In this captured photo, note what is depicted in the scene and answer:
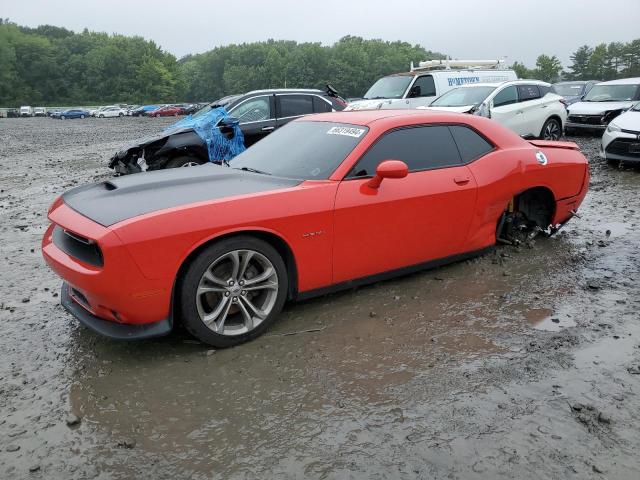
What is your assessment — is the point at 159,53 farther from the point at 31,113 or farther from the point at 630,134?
the point at 630,134

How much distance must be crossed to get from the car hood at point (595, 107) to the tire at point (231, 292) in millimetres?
13489

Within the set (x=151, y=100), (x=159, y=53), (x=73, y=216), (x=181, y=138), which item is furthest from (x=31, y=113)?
(x=73, y=216)

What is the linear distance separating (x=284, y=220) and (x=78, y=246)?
132cm

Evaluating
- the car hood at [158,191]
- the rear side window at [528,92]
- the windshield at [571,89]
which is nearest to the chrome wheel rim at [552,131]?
the rear side window at [528,92]

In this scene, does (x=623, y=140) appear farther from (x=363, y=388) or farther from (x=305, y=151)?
(x=363, y=388)

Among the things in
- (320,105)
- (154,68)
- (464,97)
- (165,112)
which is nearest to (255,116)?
(320,105)

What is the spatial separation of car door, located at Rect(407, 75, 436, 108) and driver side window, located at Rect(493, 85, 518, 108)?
2.22m

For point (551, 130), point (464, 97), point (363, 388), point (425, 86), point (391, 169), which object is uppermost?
point (425, 86)

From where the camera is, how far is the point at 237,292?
3486 mm

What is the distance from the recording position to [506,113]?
38.3ft

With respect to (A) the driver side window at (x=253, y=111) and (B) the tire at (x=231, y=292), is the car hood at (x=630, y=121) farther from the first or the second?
(B) the tire at (x=231, y=292)

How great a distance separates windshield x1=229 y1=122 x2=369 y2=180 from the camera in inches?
158

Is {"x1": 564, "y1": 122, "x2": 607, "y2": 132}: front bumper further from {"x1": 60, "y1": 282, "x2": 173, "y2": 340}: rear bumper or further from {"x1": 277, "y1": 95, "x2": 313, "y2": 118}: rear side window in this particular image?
{"x1": 60, "y1": 282, "x2": 173, "y2": 340}: rear bumper

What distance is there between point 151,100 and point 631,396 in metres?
106
